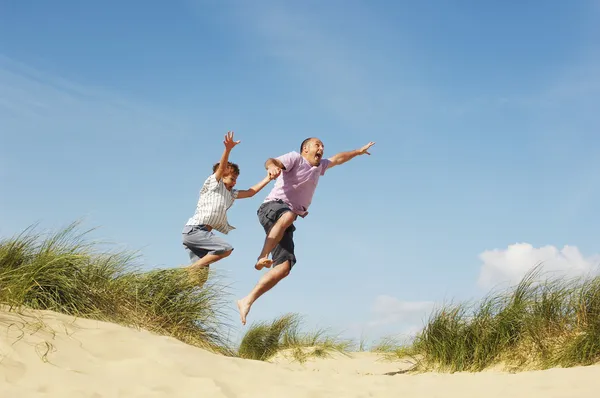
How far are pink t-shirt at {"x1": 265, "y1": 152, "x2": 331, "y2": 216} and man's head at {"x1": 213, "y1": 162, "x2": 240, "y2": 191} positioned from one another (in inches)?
30.8

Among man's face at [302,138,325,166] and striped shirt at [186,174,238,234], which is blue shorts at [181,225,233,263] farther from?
man's face at [302,138,325,166]

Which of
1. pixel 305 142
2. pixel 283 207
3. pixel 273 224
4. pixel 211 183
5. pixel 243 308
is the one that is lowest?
pixel 243 308

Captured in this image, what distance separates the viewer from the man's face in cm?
678

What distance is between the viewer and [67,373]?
363cm

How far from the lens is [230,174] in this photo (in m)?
7.18

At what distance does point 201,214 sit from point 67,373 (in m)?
3.48

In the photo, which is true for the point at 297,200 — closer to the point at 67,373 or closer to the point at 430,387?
the point at 430,387

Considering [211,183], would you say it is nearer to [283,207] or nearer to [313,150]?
[283,207]

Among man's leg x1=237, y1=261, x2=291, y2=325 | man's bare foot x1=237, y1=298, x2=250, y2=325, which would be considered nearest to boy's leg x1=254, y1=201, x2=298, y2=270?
man's leg x1=237, y1=261, x2=291, y2=325

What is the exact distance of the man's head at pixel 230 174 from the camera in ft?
23.5

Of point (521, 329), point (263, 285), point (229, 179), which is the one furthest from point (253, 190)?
point (521, 329)

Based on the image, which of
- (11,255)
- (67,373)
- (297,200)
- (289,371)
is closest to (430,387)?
(289,371)

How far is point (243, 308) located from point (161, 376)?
7.92ft

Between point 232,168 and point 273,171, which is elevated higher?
point 232,168
